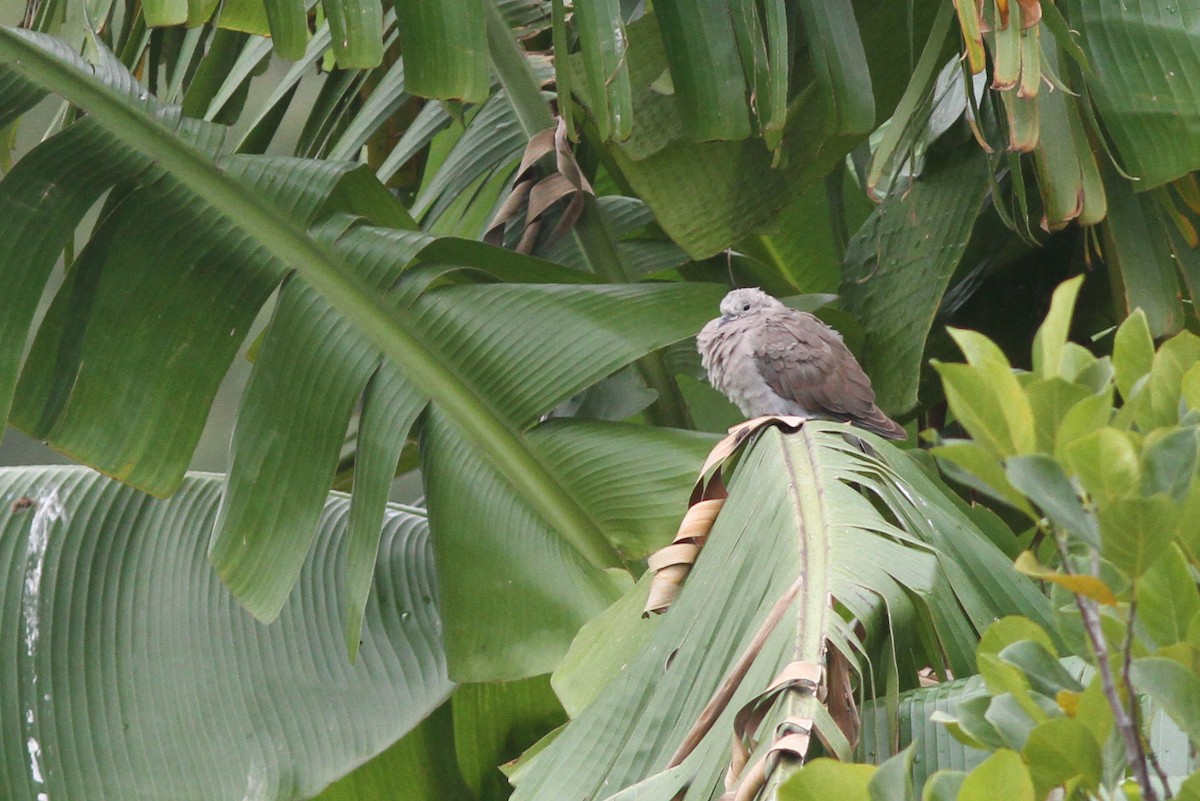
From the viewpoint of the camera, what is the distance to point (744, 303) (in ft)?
8.87

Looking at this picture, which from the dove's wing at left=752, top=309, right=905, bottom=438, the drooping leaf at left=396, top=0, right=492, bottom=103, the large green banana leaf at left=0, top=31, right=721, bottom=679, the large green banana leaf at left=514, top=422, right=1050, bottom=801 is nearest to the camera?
the large green banana leaf at left=514, top=422, right=1050, bottom=801

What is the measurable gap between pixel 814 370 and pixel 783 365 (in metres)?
0.08

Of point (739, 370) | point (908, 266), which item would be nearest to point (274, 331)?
point (739, 370)

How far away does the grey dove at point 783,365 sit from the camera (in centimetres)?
250

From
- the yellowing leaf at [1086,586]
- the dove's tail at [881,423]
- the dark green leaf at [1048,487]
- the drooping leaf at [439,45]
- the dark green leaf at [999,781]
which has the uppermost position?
the drooping leaf at [439,45]

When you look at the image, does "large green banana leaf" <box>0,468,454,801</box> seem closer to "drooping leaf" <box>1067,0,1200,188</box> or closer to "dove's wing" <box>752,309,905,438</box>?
"dove's wing" <box>752,309,905,438</box>

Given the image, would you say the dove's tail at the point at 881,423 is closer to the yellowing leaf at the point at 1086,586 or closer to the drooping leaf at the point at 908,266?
the drooping leaf at the point at 908,266

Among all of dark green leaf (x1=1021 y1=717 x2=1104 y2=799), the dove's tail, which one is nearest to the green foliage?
the dove's tail

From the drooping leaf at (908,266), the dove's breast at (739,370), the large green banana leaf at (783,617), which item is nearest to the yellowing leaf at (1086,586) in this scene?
the large green banana leaf at (783,617)

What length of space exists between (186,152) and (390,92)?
2.61 feet

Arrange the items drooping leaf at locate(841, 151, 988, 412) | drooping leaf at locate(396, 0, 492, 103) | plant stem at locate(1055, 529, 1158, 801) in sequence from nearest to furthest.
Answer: plant stem at locate(1055, 529, 1158, 801) → drooping leaf at locate(396, 0, 492, 103) → drooping leaf at locate(841, 151, 988, 412)

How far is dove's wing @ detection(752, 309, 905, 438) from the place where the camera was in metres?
2.48

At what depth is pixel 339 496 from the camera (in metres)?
2.35

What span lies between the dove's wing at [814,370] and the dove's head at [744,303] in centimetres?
4
